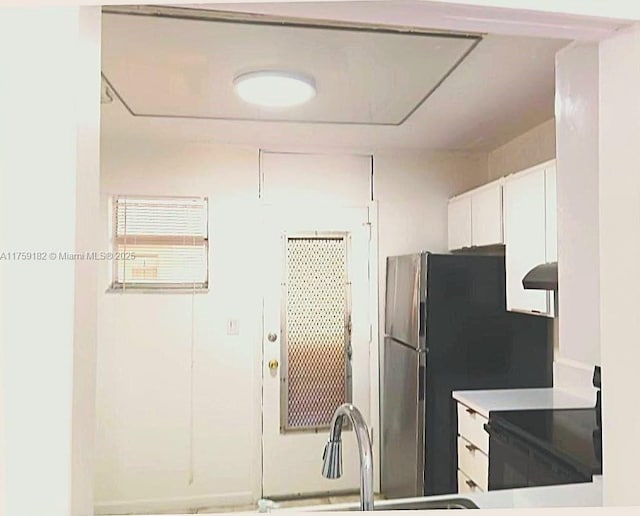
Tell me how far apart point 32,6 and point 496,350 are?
260cm

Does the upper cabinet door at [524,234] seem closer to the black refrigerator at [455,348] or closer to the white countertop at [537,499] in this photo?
the black refrigerator at [455,348]

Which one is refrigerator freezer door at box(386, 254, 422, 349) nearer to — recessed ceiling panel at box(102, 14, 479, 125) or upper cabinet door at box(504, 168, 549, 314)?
upper cabinet door at box(504, 168, 549, 314)

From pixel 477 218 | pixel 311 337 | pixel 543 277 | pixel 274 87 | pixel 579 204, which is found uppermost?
pixel 274 87

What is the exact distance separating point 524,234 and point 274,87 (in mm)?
1333

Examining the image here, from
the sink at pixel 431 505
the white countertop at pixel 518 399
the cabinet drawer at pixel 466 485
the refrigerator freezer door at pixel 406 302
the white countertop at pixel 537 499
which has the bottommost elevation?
the cabinet drawer at pixel 466 485

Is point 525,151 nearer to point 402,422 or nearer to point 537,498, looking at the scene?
point 402,422

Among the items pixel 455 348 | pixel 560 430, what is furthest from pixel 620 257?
pixel 455 348

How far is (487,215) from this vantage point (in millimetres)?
2803

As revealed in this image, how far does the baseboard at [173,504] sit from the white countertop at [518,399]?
1.52m

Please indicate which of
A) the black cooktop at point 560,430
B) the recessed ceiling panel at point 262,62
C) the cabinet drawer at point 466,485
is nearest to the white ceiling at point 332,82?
the recessed ceiling panel at point 262,62

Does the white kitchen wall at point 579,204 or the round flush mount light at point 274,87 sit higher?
the round flush mount light at point 274,87

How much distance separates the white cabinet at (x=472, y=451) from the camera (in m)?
2.31

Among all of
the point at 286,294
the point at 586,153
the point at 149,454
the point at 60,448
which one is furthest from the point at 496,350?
the point at 60,448

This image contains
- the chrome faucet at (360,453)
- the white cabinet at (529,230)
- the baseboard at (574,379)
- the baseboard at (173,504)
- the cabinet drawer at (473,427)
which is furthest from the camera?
the baseboard at (173,504)
